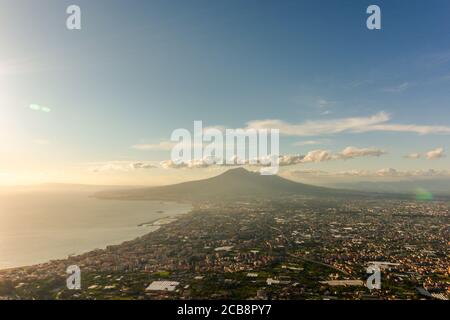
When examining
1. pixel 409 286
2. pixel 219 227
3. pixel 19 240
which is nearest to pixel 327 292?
pixel 409 286

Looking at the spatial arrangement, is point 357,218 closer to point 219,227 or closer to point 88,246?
point 219,227

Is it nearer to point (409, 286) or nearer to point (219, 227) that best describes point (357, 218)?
point (219, 227)

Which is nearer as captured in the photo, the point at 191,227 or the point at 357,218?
the point at 191,227

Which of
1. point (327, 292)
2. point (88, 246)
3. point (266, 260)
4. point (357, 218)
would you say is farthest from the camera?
point (357, 218)
